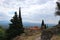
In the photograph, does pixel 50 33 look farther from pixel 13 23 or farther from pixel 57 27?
pixel 13 23

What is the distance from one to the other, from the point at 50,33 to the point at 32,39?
8.39 m

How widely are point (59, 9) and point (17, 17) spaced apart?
698 inches

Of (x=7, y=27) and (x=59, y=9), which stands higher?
(x=59, y=9)

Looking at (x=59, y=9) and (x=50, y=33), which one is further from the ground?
(x=59, y=9)

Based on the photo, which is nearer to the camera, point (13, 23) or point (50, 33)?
point (50, 33)

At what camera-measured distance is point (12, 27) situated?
69.7 meters

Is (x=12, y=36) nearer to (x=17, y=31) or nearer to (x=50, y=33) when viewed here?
(x=17, y=31)

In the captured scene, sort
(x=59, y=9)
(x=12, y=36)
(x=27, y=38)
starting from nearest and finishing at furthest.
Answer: (x=59, y=9) < (x=27, y=38) < (x=12, y=36)

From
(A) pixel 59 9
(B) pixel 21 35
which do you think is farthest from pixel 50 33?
(B) pixel 21 35

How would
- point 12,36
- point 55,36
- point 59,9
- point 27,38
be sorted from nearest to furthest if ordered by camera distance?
point 55,36, point 59,9, point 27,38, point 12,36

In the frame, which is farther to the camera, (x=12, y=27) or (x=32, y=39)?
(x=12, y=27)

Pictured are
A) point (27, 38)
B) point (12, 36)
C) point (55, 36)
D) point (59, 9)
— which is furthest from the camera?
point (12, 36)

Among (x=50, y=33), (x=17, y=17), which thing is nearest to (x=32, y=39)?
(x=50, y=33)

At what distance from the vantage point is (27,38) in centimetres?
6281
